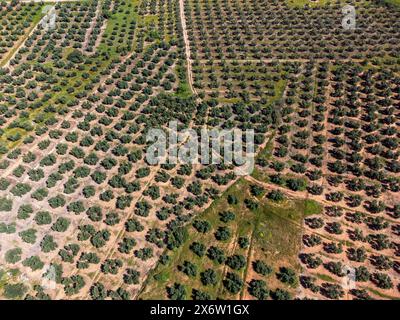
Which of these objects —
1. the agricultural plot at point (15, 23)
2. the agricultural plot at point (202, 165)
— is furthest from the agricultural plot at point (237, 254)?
the agricultural plot at point (15, 23)

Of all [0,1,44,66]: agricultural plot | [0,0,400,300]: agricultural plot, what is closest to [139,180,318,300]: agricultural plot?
[0,0,400,300]: agricultural plot

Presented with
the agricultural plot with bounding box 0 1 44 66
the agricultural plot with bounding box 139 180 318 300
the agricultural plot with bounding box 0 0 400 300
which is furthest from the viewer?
the agricultural plot with bounding box 0 1 44 66

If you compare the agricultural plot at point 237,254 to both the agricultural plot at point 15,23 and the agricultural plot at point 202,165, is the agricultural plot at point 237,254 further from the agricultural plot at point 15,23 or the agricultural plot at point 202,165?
the agricultural plot at point 15,23

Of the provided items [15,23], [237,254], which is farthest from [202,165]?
[15,23]

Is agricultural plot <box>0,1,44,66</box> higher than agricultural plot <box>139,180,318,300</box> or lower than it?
higher

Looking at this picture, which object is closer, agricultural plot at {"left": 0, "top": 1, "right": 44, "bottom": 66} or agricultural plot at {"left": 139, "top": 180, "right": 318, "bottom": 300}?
agricultural plot at {"left": 139, "top": 180, "right": 318, "bottom": 300}

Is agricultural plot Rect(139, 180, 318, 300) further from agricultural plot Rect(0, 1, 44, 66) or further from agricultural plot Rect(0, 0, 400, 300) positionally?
agricultural plot Rect(0, 1, 44, 66)

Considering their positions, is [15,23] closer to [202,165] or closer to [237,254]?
[202,165]
